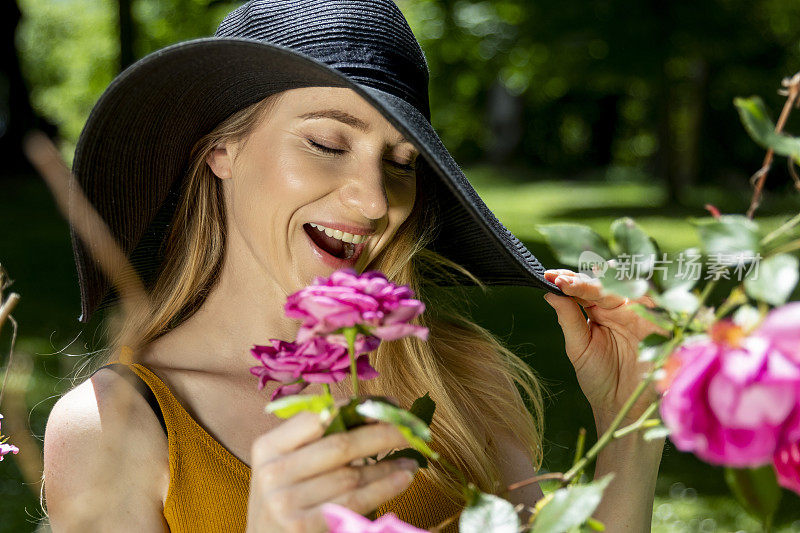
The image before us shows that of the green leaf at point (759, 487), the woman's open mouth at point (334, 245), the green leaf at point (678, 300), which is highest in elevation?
the green leaf at point (678, 300)

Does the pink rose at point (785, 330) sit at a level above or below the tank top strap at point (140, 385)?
above

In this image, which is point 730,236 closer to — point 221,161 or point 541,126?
point 221,161

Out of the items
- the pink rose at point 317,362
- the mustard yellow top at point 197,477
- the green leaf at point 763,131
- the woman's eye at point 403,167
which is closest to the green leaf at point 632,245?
the green leaf at point 763,131

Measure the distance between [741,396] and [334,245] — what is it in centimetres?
117

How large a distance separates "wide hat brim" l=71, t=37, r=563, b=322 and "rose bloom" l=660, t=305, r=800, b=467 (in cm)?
74

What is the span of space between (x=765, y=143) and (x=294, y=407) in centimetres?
43

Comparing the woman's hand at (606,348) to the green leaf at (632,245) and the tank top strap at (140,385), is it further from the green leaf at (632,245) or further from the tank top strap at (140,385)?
the green leaf at (632,245)

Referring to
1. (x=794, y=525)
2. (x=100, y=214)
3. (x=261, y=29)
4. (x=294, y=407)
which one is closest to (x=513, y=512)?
(x=294, y=407)

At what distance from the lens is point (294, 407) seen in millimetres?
701

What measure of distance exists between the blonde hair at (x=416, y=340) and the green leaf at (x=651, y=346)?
3.61 feet

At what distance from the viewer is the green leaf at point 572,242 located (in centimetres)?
72

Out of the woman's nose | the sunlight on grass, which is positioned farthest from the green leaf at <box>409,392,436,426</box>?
the sunlight on grass

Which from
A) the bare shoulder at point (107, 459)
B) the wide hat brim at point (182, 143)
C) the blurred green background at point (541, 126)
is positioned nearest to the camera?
the wide hat brim at point (182, 143)

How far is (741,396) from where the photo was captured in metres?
0.56
